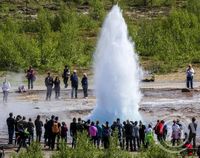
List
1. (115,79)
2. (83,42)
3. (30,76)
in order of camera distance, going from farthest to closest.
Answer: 1. (83,42)
2. (30,76)
3. (115,79)

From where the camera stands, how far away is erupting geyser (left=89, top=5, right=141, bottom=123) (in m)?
34.5

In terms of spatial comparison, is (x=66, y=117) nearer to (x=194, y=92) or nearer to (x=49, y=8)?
(x=194, y=92)

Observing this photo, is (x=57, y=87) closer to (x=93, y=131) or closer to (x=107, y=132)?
(x=93, y=131)

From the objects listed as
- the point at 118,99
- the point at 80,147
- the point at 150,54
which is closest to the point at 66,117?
the point at 118,99

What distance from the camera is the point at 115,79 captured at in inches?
1388

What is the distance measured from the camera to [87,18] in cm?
7931

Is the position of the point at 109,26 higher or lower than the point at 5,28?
lower

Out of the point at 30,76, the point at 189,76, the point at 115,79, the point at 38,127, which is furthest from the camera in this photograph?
the point at 30,76

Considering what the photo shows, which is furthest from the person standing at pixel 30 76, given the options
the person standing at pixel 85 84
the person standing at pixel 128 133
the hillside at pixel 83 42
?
the person standing at pixel 128 133

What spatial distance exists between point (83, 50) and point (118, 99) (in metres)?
26.1

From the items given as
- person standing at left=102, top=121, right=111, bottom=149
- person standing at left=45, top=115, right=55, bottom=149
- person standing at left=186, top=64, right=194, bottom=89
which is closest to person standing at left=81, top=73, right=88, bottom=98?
person standing at left=186, top=64, right=194, bottom=89

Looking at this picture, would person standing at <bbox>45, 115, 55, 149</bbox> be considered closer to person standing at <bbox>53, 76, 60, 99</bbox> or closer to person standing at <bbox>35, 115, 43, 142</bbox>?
person standing at <bbox>35, 115, 43, 142</bbox>

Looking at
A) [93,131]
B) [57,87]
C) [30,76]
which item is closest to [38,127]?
[93,131]

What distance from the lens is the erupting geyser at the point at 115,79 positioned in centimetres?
Answer: 3447
